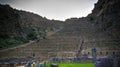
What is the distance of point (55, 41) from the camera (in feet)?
163

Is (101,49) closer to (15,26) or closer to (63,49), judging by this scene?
Result: (63,49)

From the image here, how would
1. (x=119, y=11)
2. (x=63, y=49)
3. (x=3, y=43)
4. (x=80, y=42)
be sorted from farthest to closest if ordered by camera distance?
(x=119, y=11) → (x=3, y=43) → (x=80, y=42) → (x=63, y=49)

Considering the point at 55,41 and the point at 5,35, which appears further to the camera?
the point at 5,35

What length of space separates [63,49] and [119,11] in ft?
108

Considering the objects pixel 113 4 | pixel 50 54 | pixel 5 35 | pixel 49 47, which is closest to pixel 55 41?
pixel 49 47

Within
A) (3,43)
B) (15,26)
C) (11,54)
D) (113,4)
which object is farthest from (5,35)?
(113,4)

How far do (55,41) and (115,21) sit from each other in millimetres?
23566

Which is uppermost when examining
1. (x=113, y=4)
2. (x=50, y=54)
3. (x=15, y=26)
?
(x=113, y=4)

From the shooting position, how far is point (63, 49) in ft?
145

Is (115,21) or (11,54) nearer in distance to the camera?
(11,54)

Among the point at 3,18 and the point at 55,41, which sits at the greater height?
the point at 3,18

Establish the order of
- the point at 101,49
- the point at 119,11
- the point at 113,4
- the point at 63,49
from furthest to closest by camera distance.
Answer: the point at 113,4 < the point at 119,11 < the point at 63,49 < the point at 101,49

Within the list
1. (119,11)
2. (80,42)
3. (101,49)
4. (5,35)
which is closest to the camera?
(101,49)

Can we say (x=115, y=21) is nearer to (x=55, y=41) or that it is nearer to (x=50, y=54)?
(x=55, y=41)
